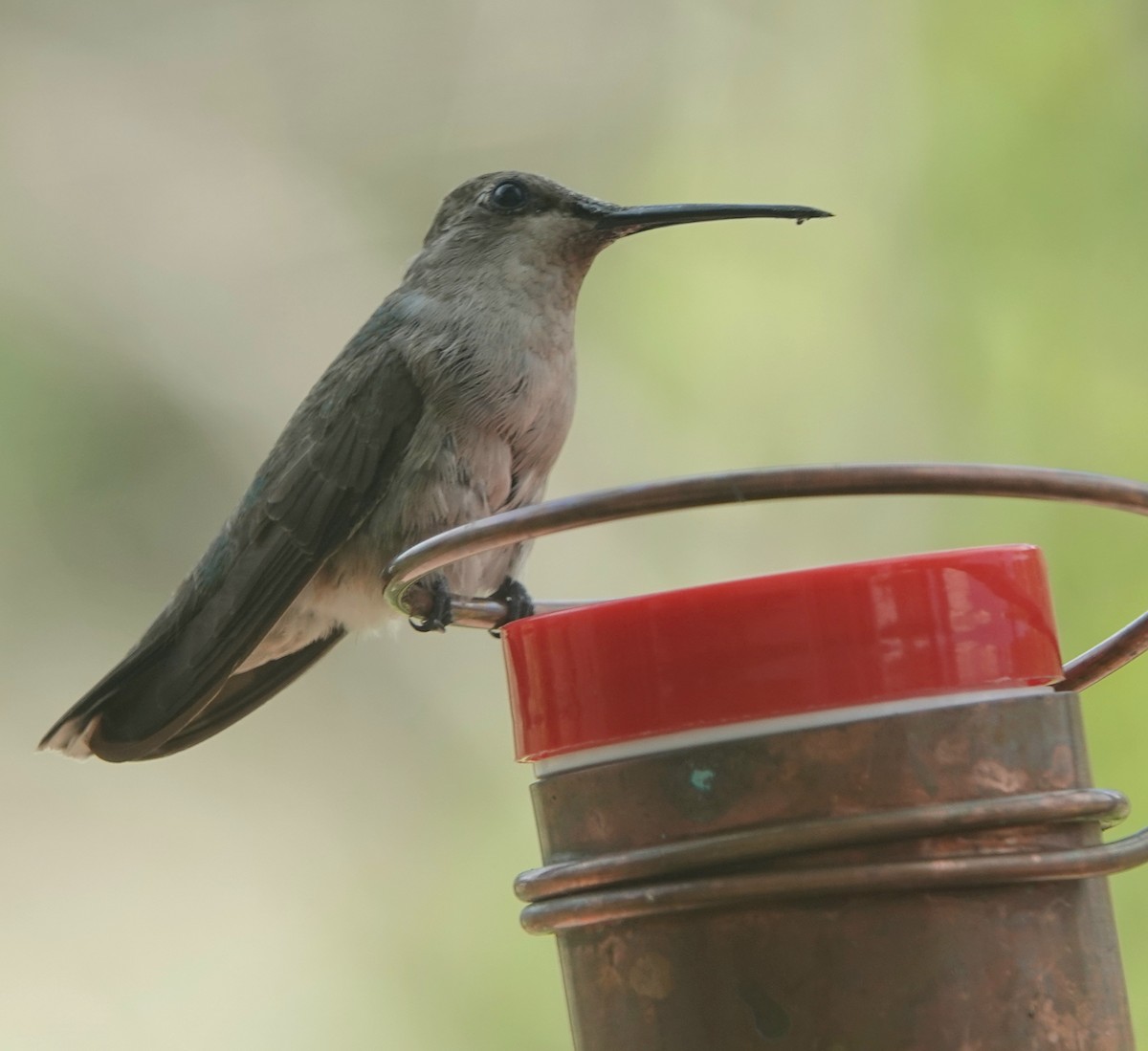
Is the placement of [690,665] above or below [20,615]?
below

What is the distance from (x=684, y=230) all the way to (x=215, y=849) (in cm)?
210

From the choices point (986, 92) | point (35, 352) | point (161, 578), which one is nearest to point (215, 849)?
point (161, 578)

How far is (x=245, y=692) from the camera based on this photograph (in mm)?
2119

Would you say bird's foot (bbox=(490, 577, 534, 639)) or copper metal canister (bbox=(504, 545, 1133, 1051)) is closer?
copper metal canister (bbox=(504, 545, 1133, 1051))

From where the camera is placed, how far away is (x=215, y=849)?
3.83 metres

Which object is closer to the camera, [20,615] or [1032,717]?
[1032,717]

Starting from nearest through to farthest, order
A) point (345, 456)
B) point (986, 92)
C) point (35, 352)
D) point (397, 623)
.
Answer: point (345, 456), point (397, 623), point (986, 92), point (35, 352)

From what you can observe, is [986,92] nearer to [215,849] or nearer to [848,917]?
[215,849]

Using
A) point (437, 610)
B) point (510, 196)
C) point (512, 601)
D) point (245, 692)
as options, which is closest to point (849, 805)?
point (437, 610)

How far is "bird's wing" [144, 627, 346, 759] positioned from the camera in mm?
1900

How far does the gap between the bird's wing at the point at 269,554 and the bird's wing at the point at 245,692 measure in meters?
0.06

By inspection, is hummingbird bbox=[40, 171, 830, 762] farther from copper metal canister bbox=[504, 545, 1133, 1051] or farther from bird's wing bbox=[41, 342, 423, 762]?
copper metal canister bbox=[504, 545, 1133, 1051]

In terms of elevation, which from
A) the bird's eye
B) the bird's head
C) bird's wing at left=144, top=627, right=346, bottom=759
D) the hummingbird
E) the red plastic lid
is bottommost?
the red plastic lid

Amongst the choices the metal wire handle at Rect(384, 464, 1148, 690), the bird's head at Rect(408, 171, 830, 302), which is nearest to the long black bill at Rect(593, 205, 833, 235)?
the bird's head at Rect(408, 171, 830, 302)
